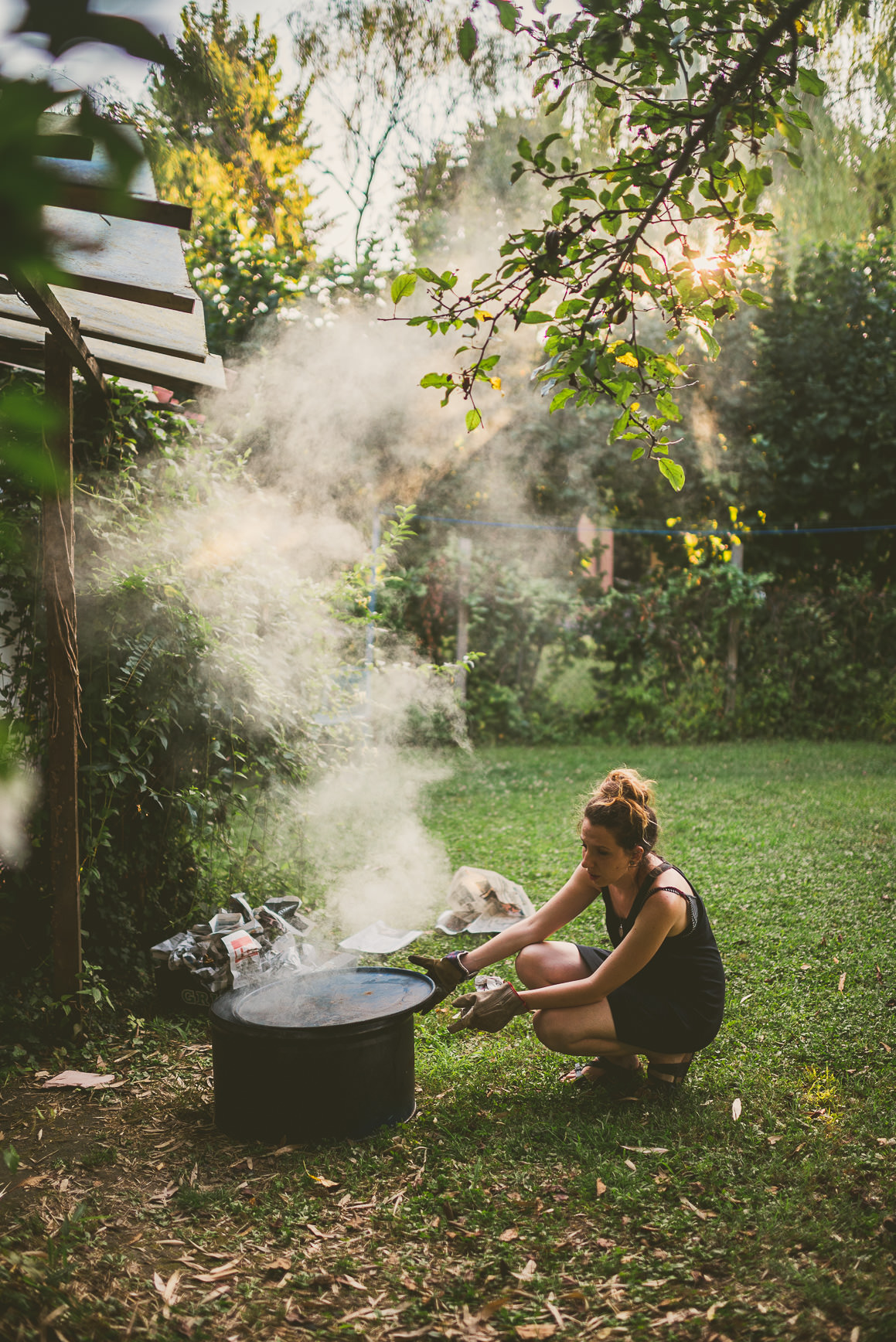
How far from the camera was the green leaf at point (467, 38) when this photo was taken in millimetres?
2131

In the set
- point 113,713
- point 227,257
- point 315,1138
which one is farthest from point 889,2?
point 227,257

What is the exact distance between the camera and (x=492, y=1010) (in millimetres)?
2969

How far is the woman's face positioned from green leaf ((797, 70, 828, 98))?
2.15 meters

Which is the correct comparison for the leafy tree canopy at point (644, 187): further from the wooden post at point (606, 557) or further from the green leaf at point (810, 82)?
the wooden post at point (606, 557)

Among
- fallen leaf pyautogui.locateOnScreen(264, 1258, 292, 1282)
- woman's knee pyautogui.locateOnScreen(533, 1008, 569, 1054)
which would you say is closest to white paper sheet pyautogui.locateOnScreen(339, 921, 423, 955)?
woman's knee pyautogui.locateOnScreen(533, 1008, 569, 1054)

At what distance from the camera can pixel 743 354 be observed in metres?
11.9

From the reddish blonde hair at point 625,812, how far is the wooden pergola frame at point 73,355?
200 cm

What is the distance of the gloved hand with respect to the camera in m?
2.97

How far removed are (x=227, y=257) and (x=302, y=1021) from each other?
884 centimetres

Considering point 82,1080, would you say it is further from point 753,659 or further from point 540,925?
point 753,659

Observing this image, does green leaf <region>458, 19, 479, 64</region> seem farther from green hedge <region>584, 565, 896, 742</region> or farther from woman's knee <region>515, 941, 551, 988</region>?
green hedge <region>584, 565, 896, 742</region>

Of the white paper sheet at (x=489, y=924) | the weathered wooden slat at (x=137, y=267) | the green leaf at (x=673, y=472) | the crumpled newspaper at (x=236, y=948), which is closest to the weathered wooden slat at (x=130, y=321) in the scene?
the weathered wooden slat at (x=137, y=267)

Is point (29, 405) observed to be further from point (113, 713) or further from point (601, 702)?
point (601, 702)

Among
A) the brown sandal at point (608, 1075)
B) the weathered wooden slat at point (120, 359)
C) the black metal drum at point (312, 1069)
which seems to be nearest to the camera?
the black metal drum at point (312, 1069)
